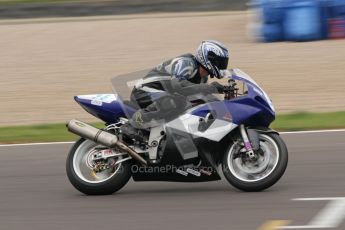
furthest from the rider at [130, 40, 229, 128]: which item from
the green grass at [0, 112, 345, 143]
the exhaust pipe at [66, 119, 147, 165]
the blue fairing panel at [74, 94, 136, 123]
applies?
the green grass at [0, 112, 345, 143]

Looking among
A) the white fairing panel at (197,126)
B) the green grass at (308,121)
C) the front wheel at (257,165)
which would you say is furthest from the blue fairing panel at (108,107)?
the green grass at (308,121)

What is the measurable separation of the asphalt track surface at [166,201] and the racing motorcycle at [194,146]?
0.64 feet

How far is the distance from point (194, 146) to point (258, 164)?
622 mm

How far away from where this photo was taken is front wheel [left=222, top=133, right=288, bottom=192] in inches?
304

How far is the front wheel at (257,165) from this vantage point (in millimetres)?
7727

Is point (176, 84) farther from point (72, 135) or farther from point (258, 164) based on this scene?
point (72, 135)

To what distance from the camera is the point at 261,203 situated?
24.5 ft

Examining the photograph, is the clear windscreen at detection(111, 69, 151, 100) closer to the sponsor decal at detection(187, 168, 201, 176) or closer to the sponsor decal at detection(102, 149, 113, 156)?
the sponsor decal at detection(102, 149, 113, 156)

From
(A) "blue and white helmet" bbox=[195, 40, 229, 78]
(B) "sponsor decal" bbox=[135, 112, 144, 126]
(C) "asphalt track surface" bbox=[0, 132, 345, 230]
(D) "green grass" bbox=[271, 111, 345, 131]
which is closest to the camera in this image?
(C) "asphalt track surface" bbox=[0, 132, 345, 230]

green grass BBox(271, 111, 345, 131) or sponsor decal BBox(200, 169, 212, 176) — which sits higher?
sponsor decal BBox(200, 169, 212, 176)

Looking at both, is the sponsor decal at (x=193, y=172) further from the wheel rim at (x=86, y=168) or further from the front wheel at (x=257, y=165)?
the wheel rim at (x=86, y=168)

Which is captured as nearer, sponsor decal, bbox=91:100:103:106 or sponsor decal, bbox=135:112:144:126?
sponsor decal, bbox=135:112:144:126

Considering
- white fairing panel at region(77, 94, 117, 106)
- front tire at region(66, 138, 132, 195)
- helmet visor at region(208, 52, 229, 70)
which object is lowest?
front tire at region(66, 138, 132, 195)

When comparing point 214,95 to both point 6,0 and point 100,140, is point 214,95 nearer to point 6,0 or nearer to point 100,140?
point 100,140
